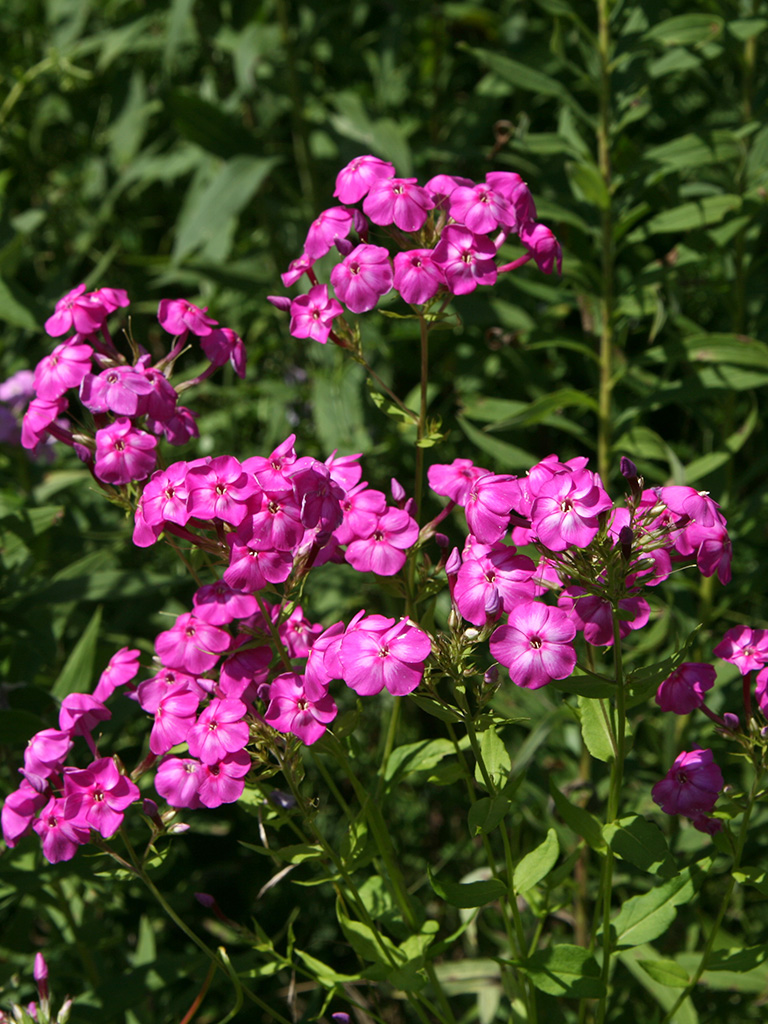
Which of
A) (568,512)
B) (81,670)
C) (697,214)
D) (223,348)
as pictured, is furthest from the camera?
(697,214)

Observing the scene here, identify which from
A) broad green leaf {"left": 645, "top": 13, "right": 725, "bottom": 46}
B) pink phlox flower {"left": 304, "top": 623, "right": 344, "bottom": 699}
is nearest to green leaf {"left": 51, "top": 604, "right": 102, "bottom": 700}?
pink phlox flower {"left": 304, "top": 623, "right": 344, "bottom": 699}

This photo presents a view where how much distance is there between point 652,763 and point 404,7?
2.01 metres

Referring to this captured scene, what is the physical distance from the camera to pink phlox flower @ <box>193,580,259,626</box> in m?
1.18

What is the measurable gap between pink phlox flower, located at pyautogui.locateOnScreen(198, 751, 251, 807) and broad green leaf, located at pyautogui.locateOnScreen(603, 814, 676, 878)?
1.51 ft

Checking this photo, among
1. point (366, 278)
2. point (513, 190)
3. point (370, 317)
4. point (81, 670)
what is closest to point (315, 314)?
point (366, 278)

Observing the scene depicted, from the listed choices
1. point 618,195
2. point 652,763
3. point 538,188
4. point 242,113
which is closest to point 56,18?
point 242,113

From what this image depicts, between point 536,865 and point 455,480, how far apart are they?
0.53 metres

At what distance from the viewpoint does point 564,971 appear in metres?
1.23

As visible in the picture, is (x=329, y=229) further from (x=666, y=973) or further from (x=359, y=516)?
(x=666, y=973)

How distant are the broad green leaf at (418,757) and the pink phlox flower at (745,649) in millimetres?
397

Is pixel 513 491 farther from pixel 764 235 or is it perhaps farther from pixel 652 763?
pixel 764 235

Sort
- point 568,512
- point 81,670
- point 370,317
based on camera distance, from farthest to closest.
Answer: point 370,317 → point 81,670 → point 568,512

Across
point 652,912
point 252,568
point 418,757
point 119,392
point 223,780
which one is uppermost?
point 119,392

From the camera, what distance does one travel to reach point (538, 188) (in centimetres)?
251
